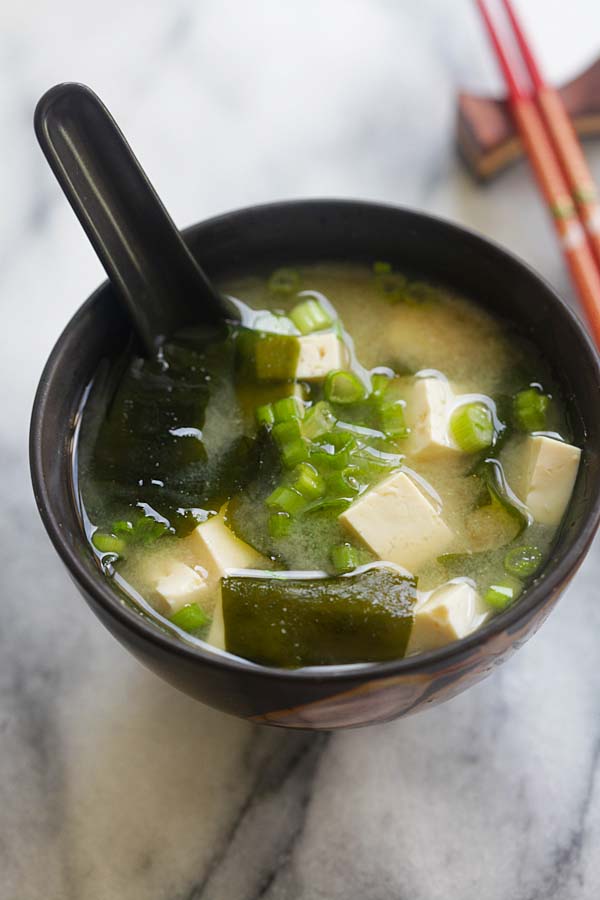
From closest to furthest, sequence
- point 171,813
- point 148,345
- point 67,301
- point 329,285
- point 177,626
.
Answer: point 177,626 < point 171,813 < point 148,345 < point 329,285 < point 67,301

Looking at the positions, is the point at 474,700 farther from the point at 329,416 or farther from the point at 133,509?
the point at 133,509

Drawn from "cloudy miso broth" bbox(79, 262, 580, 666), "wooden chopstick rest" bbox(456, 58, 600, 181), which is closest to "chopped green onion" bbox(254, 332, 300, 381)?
"cloudy miso broth" bbox(79, 262, 580, 666)

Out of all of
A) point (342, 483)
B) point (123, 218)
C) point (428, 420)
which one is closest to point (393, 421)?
point (428, 420)

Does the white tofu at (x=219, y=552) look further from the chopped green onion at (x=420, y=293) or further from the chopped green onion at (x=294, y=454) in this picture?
the chopped green onion at (x=420, y=293)

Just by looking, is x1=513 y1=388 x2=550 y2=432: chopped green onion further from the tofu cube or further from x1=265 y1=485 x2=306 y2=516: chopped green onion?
x1=265 y1=485 x2=306 y2=516: chopped green onion

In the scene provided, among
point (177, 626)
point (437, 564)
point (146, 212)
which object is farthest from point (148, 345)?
point (437, 564)
